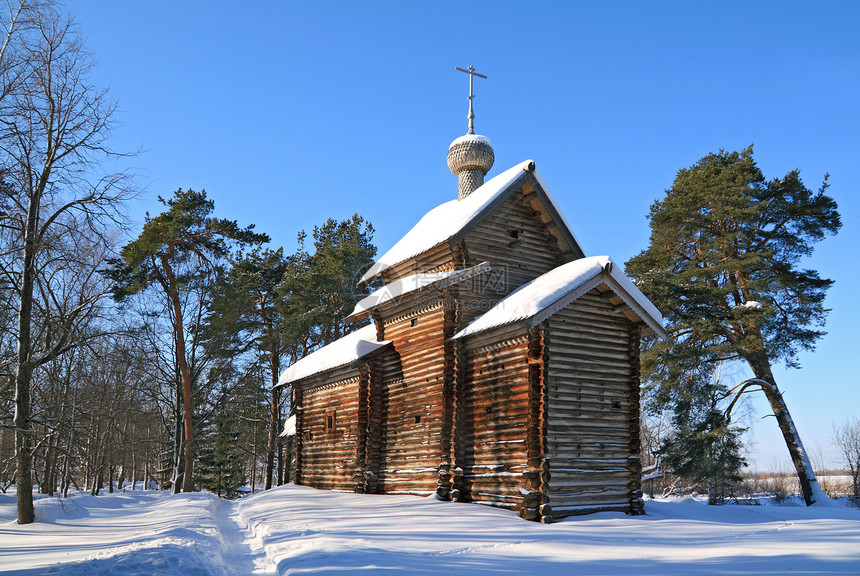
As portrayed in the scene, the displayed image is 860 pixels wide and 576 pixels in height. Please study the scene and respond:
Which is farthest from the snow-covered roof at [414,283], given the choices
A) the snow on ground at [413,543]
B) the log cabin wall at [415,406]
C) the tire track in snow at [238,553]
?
the tire track in snow at [238,553]

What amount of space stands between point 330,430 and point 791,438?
719 inches

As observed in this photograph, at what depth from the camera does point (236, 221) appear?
28.3 m

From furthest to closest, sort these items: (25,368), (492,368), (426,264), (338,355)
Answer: (338,355), (426,264), (492,368), (25,368)

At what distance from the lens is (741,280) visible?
24.7 m

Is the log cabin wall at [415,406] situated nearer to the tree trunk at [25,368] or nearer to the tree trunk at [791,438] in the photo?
the tree trunk at [25,368]

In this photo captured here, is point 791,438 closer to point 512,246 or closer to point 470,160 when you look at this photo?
point 512,246

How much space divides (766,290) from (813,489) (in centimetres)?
790

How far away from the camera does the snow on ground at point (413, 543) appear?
820cm

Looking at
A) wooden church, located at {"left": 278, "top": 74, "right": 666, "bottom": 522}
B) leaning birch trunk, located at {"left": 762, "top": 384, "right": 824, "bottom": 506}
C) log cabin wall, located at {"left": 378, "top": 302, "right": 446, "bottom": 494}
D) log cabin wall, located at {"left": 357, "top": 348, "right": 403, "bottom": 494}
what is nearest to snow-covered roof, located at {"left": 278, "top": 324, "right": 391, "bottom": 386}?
wooden church, located at {"left": 278, "top": 74, "right": 666, "bottom": 522}

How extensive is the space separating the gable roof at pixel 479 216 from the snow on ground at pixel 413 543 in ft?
24.4

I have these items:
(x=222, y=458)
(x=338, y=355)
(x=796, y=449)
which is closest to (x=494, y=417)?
(x=338, y=355)

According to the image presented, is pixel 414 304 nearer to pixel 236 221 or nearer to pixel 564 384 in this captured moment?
pixel 564 384

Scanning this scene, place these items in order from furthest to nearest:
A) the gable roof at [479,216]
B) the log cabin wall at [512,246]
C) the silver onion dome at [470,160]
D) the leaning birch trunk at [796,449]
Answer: the leaning birch trunk at [796,449] → the silver onion dome at [470,160] → the log cabin wall at [512,246] → the gable roof at [479,216]

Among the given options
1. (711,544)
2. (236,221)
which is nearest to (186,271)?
(236,221)
